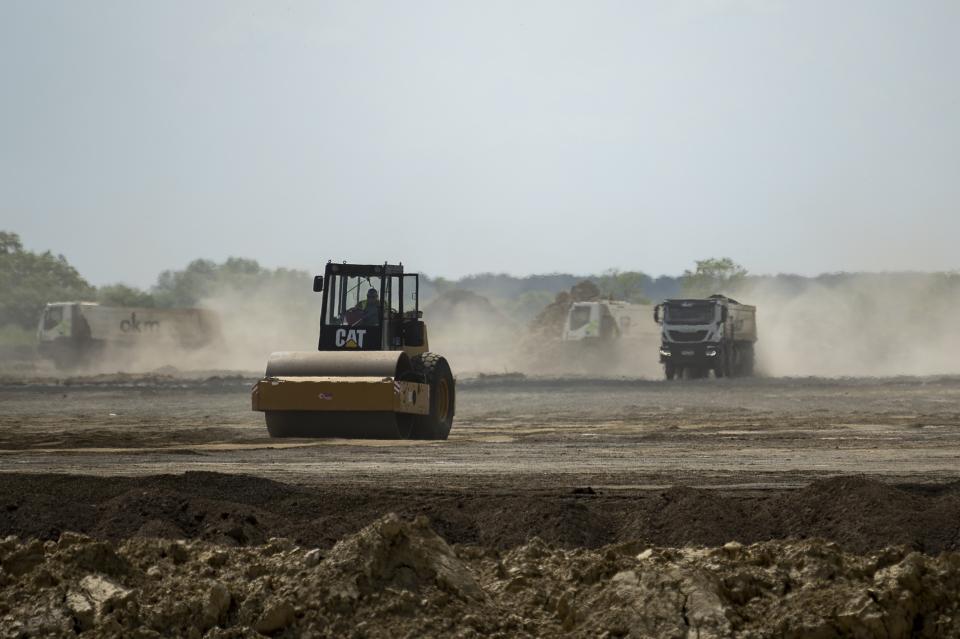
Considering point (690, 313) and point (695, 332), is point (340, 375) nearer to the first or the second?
point (690, 313)

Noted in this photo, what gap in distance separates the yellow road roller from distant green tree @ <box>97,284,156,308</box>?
3298 inches

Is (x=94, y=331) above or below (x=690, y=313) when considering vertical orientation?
below

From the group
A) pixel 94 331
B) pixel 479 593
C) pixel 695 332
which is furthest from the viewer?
pixel 94 331

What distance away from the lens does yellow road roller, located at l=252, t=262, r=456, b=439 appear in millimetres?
19125

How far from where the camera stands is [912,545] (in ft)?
30.2

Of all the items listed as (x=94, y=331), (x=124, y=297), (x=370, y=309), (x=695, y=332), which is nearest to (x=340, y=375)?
(x=370, y=309)

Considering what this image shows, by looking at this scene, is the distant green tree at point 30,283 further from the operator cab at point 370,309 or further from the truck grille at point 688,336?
the operator cab at point 370,309

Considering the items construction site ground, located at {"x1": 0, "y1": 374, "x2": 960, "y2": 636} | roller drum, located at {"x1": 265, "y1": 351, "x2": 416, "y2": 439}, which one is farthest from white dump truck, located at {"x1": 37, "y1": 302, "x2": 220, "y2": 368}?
construction site ground, located at {"x1": 0, "y1": 374, "x2": 960, "y2": 636}

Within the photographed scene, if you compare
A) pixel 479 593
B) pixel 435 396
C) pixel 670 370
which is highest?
pixel 670 370

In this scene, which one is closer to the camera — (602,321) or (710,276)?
(602,321)

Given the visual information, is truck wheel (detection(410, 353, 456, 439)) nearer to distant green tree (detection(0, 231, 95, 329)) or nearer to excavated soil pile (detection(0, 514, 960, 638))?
excavated soil pile (detection(0, 514, 960, 638))

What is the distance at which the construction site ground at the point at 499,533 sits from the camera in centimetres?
780

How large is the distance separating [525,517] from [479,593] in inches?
84.1

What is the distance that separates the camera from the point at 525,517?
1023 cm
